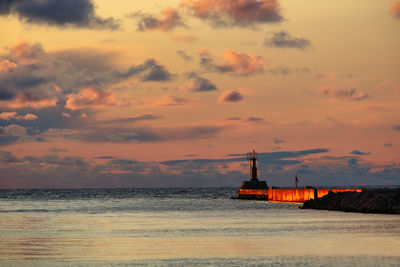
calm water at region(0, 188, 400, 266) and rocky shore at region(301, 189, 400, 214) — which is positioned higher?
rocky shore at region(301, 189, 400, 214)

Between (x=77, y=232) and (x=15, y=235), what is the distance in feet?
13.6

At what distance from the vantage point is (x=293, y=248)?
3078 centimetres

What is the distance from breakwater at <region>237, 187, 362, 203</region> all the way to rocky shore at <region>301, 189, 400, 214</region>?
492 centimetres

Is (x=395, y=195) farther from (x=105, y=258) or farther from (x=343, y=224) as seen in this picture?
(x=105, y=258)

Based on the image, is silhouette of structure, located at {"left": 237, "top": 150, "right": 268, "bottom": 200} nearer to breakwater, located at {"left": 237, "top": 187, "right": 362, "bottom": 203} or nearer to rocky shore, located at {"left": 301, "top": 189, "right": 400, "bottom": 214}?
breakwater, located at {"left": 237, "top": 187, "right": 362, "bottom": 203}

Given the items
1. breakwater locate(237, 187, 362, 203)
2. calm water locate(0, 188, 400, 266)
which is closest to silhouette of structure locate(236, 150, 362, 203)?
breakwater locate(237, 187, 362, 203)

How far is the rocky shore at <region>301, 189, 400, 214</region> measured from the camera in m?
62.6

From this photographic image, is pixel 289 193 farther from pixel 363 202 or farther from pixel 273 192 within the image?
pixel 363 202

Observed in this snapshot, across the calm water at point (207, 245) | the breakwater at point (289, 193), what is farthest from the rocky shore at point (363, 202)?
the calm water at point (207, 245)

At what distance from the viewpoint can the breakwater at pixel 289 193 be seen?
83.9 meters

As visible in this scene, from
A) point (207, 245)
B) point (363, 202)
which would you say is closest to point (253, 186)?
point (363, 202)

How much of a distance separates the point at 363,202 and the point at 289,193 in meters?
32.3

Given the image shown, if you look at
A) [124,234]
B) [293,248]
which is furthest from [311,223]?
[293,248]

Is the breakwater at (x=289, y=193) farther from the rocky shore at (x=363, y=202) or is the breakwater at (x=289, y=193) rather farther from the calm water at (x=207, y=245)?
the calm water at (x=207, y=245)
